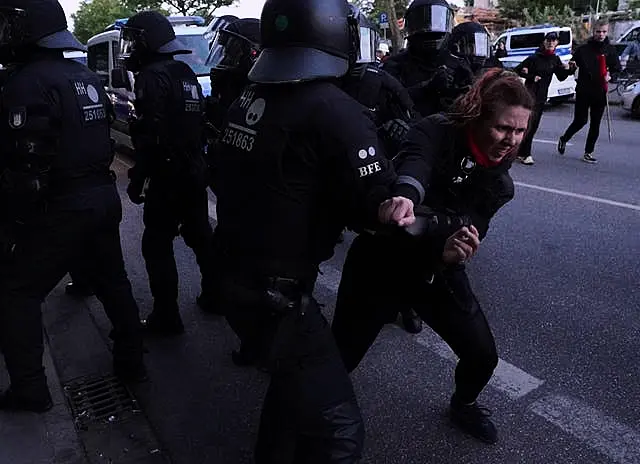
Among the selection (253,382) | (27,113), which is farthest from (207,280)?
(27,113)

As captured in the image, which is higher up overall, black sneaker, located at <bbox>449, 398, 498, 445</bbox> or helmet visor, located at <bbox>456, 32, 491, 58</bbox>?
helmet visor, located at <bbox>456, 32, 491, 58</bbox>

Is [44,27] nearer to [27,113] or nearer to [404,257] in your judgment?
[27,113]

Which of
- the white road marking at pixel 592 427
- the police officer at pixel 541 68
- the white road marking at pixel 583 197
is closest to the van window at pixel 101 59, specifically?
the police officer at pixel 541 68

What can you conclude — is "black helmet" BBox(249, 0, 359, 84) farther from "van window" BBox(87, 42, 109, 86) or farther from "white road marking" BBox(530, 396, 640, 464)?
"van window" BBox(87, 42, 109, 86)

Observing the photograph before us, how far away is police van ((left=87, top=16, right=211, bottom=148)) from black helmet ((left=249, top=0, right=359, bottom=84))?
21.4 feet

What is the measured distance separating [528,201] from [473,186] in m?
4.54

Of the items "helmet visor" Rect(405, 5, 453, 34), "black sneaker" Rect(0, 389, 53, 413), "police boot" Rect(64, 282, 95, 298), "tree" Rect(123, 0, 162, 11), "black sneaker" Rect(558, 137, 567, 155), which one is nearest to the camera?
"black sneaker" Rect(0, 389, 53, 413)

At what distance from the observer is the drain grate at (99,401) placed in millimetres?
2896

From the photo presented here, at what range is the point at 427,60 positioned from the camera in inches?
169

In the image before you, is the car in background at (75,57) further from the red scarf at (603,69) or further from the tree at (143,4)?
the tree at (143,4)

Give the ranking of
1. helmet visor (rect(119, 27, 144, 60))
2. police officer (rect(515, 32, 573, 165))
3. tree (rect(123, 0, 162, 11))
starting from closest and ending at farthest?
helmet visor (rect(119, 27, 144, 60)) < police officer (rect(515, 32, 573, 165)) < tree (rect(123, 0, 162, 11))

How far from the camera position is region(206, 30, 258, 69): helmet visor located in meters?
3.41

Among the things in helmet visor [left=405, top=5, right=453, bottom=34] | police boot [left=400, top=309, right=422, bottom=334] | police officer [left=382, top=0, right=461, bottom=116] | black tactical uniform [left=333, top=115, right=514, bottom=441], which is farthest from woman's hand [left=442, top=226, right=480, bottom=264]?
helmet visor [left=405, top=5, right=453, bottom=34]

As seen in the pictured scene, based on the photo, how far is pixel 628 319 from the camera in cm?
370
